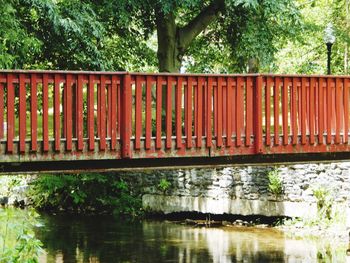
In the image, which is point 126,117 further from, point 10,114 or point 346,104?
point 346,104

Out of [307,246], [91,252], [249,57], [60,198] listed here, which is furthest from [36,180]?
[307,246]

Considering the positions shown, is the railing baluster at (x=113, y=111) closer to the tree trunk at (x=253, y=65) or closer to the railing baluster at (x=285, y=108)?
the railing baluster at (x=285, y=108)

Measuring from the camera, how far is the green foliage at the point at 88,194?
2142 centimetres

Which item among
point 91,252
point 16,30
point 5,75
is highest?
point 16,30

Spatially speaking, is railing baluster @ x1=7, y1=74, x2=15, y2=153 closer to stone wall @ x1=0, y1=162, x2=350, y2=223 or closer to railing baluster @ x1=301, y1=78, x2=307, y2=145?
railing baluster @ x1=301, y1=78, x2=307, y2=145

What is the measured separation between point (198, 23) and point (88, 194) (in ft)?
16.9

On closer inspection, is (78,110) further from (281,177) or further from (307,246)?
(281,177)

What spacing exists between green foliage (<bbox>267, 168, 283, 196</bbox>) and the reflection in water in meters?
0.99

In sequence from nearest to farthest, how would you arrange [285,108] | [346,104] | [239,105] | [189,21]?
[239,105] < [285,108] < [346,104] < [189,21]

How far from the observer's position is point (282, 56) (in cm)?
2916

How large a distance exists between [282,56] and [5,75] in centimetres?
1884

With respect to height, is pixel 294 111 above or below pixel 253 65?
below

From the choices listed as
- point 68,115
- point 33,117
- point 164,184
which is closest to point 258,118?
point 68,115

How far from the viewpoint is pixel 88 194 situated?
21922mm
